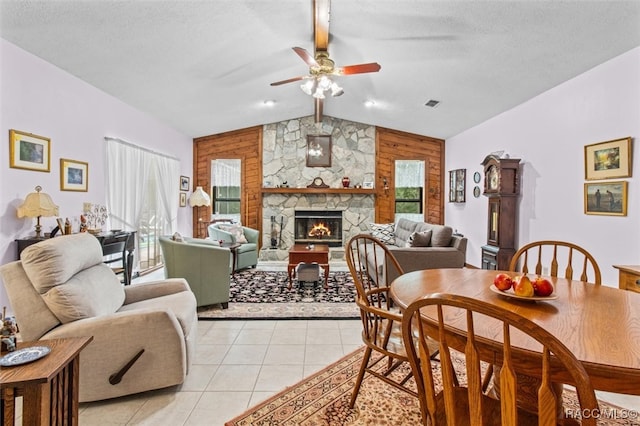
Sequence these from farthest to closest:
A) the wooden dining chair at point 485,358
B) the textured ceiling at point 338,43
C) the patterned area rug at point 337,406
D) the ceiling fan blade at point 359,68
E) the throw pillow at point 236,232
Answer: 1. the throw pillow at point 236,232
2. the ceiling fan blade at point 359,68
3. the textured ceiling at point 338,43
4. the patterned area rug at point 337,406
5. the wooden dining chair at point 485,358

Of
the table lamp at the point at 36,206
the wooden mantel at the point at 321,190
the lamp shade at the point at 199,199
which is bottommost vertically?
the table lamp at the point at 36,206

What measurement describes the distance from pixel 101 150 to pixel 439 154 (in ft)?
21.3

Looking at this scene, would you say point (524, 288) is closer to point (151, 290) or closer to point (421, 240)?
point (151, 290)

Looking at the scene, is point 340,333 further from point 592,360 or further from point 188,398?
point 592,360

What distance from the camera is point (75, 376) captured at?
1.46 meters

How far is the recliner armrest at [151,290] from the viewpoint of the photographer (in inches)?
99.9

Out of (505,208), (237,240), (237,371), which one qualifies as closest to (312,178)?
(237,240)

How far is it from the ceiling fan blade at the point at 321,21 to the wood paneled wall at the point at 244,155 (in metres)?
4.22

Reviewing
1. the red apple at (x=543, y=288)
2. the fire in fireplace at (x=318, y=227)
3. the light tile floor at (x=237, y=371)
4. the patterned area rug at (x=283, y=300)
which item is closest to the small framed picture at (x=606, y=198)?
the light tile floor at (x=237, y=371)

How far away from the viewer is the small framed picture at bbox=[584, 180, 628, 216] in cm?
289

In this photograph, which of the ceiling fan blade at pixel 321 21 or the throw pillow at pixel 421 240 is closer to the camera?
the ceiling fan blade at pixel 321 21

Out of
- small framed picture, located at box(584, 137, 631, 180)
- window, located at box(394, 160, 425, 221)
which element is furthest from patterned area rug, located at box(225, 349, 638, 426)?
window, located at box(394, 160, 425, 221)

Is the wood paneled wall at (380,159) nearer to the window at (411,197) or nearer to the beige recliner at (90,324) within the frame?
the window at (411,197)

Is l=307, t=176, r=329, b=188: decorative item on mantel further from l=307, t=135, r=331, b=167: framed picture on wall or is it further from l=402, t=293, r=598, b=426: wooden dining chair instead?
l=402, t=293, r=598, b=426: wooden dining chair
